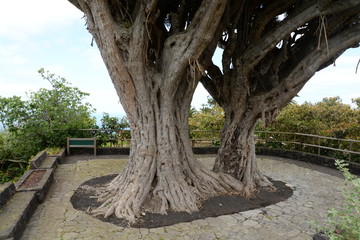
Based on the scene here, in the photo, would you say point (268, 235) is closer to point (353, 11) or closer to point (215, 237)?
point (215, 237)

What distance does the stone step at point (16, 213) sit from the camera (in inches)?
149

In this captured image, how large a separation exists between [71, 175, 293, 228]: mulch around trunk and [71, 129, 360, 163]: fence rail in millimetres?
3983

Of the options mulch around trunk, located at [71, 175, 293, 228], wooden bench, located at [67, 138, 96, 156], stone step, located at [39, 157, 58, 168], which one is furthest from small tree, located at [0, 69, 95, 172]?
mulch around trunk, located at [71, 175, 293, 228]

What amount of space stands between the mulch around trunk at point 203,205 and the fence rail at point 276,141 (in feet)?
13.1

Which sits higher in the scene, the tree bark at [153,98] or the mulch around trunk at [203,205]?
the tree bark at [153,98]

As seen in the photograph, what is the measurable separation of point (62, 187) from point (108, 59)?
3.50m

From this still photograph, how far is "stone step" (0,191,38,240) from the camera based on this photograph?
3.79 m

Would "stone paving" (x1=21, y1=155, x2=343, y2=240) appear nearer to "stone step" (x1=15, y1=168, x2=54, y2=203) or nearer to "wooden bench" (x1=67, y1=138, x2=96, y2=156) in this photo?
"stone step" (x1=15, y1=168, x2=54, y2=203)

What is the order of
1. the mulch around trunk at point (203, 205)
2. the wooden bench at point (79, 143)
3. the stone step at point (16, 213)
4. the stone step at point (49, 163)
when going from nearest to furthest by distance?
the stone step at point (16, 213) < the mulch around trunk at point (203, 205) < the stone step at point (49, 163) < the wooden bench at point (79, 143)

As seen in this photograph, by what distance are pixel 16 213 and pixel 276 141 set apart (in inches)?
388

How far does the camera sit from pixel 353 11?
18.2 feet

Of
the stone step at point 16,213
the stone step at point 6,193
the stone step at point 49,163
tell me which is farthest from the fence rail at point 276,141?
the stone step at point 16,213

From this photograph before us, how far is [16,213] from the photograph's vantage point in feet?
14.3

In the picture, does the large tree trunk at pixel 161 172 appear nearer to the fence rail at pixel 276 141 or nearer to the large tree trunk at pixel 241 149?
the large tree trunk at pixel 241 149
